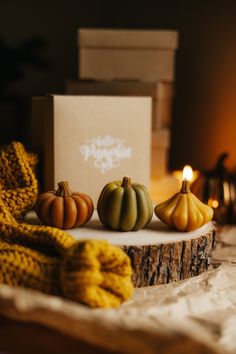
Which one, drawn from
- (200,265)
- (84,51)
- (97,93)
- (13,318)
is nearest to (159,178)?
(97,93)

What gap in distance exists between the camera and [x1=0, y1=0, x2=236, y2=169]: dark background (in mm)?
2107

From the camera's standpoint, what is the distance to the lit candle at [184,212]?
120 centimetres

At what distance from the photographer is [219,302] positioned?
45.1 inches

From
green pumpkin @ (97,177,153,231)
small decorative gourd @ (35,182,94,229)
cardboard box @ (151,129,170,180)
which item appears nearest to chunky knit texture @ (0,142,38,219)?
small decorative gourd @ (35,182,94,229)

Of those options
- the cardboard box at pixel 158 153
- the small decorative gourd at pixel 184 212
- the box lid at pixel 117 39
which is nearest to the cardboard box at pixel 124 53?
the box lid at pixel 117 39

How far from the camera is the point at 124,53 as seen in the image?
1.81m

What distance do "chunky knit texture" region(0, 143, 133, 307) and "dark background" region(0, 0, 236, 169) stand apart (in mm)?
1184

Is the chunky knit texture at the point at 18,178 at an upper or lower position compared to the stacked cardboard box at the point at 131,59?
lower

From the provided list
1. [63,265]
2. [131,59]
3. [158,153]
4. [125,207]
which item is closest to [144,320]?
[63,265]

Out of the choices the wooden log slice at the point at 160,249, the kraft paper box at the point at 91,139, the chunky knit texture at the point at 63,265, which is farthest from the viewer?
the kraft paper box at the point at 91,139

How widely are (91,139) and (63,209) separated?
0.94 ft

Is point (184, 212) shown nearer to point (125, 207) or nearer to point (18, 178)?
point (125, 207)

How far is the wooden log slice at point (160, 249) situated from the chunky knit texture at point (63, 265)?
0.32ft

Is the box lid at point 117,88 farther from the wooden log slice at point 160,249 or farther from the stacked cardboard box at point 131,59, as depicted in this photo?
the wooden log slice at point 160,249
